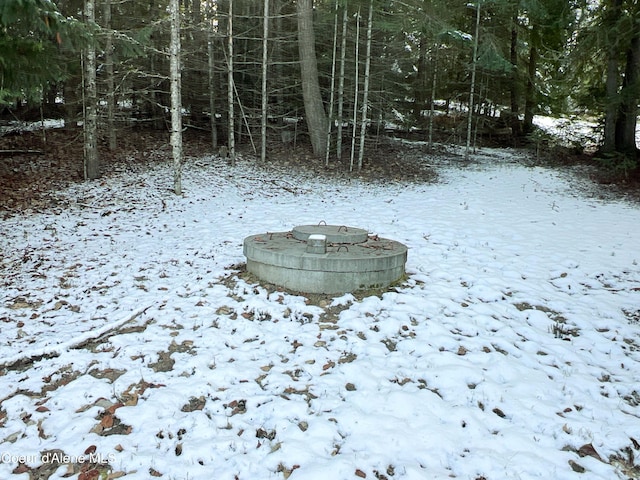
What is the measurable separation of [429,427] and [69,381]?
321cm

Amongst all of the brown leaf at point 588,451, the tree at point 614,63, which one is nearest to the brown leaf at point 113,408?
the brown leaf at point 588,451

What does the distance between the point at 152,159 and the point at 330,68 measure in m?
7.85

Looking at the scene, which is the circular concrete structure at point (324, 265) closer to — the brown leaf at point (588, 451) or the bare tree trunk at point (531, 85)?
the brown leaf at point (588, 451)

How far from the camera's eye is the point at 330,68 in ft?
55.8

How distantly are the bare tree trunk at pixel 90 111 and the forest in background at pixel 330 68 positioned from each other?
0.09 feet

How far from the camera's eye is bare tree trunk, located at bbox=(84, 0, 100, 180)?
1039cm

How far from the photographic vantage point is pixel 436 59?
18.2 metres

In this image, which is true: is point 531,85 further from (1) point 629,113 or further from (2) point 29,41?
(2) point 29,41

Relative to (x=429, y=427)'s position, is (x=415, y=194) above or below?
above

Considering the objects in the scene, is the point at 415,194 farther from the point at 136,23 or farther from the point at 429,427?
the point at 136,23

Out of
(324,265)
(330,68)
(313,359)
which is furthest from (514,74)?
(313,359)

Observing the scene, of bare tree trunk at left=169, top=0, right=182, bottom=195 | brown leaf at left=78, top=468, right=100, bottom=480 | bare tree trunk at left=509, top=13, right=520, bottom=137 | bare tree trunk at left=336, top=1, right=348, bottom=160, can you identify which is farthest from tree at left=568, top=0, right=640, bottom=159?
brown leaf at left=78, top=468, right=100, bottom=480

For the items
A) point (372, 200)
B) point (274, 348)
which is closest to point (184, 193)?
point (372, 200)

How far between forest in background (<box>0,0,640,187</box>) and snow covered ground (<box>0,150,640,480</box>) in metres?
5.11
